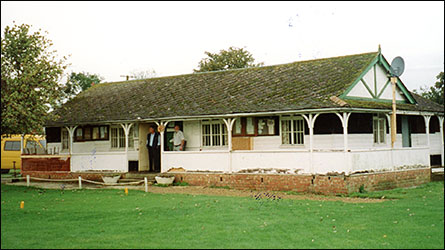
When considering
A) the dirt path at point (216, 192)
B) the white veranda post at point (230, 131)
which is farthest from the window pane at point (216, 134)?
the dirt path at point (216, 192)

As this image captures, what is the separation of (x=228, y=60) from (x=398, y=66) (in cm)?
2656

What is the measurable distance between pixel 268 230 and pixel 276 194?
7.82 m

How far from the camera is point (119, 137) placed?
2561 cm

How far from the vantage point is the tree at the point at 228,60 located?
154 feet

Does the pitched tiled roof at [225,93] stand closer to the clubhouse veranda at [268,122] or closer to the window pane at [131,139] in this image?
the clubhouse veranda at [268,122]

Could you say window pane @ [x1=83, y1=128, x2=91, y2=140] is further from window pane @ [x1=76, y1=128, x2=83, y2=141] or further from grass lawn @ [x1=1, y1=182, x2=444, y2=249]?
grass lawn @ [x1=1, y1=182, x2=444, y2=249]

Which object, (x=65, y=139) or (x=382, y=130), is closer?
(x=382, y=130)

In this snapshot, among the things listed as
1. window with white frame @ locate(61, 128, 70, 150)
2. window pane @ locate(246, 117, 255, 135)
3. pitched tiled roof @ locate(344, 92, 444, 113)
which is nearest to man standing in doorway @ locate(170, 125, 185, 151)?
window pane @ locate(246, 117, 255, 135)

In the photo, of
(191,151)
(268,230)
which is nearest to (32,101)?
(191,151)

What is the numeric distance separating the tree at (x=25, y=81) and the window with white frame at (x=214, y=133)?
6.41m

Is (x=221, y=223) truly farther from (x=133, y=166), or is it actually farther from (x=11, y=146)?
(x=11, y=146)

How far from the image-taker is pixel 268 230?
10898 mm

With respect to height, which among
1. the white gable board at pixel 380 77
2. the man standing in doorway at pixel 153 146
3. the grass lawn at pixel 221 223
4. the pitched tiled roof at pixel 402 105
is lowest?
the grass lawn at pixel 221 223

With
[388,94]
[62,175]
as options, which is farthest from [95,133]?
[388,94]
